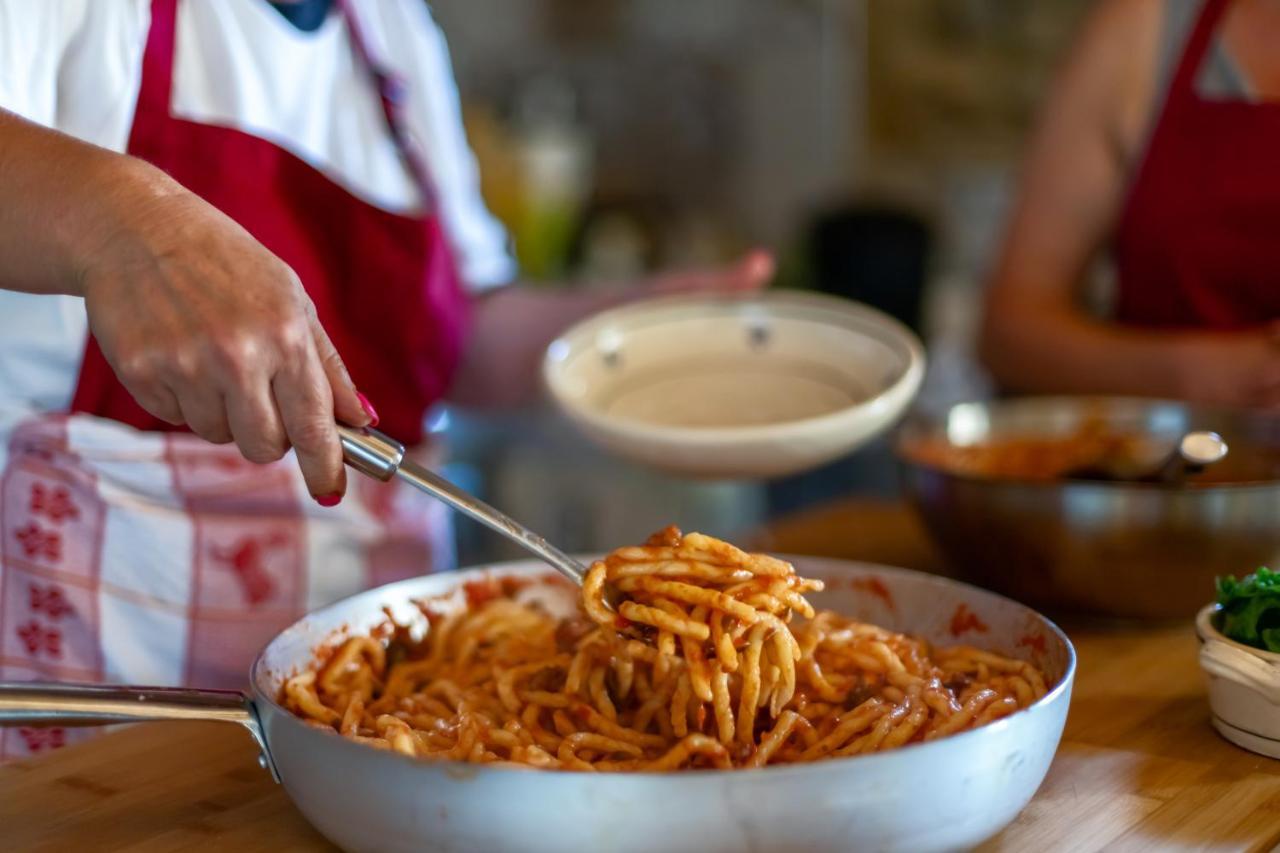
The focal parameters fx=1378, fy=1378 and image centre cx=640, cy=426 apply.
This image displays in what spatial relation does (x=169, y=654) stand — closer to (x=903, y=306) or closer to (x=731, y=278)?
(x=731, y=278)

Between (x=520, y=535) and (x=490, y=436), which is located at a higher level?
(x=520, y=535)

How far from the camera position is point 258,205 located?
128 cm

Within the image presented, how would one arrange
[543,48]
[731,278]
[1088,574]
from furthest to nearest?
[543,48]
[731,278]
[1088,574]

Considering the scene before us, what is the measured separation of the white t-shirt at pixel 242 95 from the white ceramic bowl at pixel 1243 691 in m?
0.93

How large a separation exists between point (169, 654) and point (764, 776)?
707 millimetres

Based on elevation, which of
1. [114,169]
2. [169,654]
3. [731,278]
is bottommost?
[169,654]

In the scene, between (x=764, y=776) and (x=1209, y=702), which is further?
(x=1209, y=702)

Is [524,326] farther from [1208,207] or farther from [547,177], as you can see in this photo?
[547,177]

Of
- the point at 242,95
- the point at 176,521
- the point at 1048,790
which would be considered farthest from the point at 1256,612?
the point at 242,95

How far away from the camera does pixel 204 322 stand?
803 mm

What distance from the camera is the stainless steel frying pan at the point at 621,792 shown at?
2.32ft


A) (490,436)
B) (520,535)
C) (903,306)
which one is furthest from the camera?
(903,306)

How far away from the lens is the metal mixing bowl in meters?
1.17

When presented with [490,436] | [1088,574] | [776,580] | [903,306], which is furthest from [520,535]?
[903,306]
